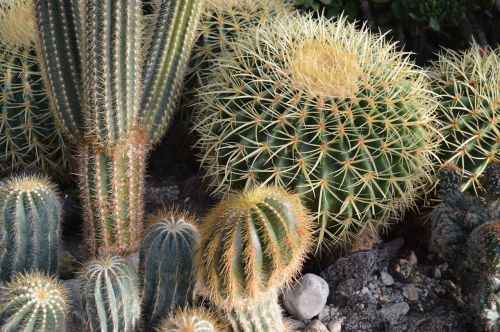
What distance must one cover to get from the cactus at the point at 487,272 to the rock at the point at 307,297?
0.56 meters

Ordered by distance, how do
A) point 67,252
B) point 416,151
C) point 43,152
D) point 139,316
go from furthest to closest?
point 43,152
point 67,252
point 416,151
point 139,316

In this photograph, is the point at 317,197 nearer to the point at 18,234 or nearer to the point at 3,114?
the point at 18,234

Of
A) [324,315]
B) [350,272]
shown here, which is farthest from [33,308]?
[350,272]

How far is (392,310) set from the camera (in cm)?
296

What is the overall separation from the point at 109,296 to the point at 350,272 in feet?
3.46

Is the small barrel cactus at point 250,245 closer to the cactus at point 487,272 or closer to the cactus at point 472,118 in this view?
the cactus at point 487,272

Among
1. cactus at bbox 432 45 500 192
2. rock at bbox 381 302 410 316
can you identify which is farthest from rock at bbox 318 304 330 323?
cactus at bbox 432 45 500 192

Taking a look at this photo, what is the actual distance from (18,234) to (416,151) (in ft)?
5.04

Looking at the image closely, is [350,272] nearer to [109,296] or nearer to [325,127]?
[325,127]

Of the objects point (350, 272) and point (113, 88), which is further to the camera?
point (350, 272)

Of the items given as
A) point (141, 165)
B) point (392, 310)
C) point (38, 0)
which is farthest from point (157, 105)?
point (392, 310)

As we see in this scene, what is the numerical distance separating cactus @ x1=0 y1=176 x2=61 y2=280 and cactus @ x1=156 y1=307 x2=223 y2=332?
1.97 feet

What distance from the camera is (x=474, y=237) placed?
2.74m

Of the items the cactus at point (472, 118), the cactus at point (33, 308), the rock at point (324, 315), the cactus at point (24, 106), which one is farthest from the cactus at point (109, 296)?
the cactus at point (472, 118)
